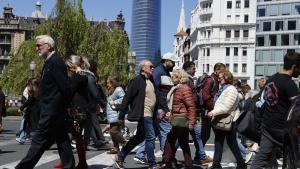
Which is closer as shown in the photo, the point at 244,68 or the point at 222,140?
the point at 222,140

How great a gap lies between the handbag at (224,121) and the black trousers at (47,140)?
2.76 metres

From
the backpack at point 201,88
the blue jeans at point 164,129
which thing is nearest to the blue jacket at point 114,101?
the blue jeans at point 164,129

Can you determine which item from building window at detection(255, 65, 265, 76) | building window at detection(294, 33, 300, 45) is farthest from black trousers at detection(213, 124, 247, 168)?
building window at detection(255, 65, 265, 76)

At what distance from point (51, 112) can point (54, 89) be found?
1.03 feet

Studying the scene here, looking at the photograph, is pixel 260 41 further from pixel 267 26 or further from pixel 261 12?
pixel 261 12

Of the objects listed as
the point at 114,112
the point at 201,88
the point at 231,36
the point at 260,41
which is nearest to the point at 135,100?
the point at 201,88

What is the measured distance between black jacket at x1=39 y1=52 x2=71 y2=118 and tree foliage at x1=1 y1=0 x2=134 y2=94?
1251 inches

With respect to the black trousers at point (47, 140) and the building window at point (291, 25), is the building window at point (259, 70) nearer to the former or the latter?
the building window at point (291, 25)

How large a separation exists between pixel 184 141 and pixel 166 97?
1033mm

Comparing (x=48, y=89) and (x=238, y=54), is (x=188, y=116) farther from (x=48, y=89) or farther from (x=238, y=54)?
(x=238, y=54)

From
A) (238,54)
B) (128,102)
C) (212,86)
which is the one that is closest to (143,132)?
(128,102)

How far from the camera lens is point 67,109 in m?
7.24

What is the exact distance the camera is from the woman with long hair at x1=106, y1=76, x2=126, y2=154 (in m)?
10.9

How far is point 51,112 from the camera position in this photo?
6.87 metres
